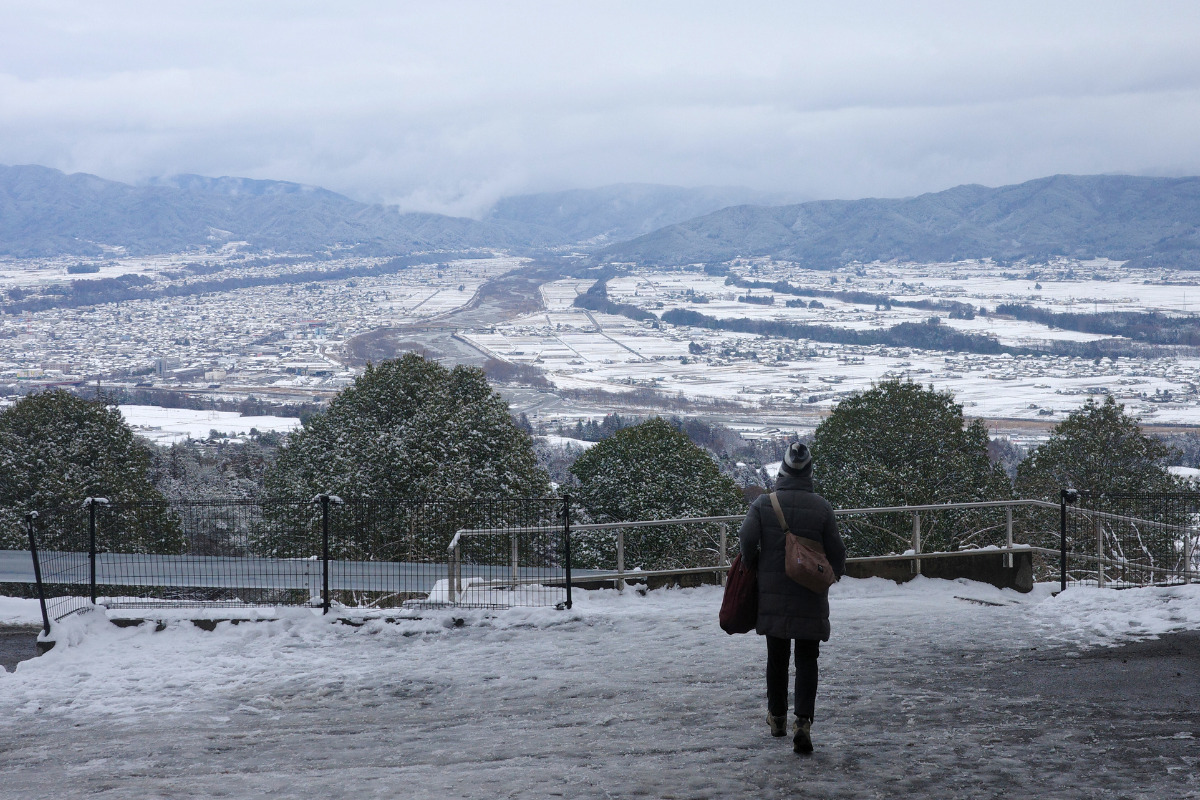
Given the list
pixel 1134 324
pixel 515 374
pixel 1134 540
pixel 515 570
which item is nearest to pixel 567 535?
pixel 515 570

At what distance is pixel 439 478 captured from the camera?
26.8 m

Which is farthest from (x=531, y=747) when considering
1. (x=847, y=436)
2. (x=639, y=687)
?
(x=847, y=436)

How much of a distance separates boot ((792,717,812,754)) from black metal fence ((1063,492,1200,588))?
5.71 m

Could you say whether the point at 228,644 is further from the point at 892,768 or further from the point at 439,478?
the point at 439,478

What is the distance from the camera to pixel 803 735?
5953 mm

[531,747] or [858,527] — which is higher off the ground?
[531,747]

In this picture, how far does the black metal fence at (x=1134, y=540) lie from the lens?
39.5 feet

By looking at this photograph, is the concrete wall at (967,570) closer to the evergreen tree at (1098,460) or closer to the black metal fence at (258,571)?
the black metal fence at (258,571)

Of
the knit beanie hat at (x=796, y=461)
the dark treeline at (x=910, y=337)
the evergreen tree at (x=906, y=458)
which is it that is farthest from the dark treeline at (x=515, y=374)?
the knit beanie hat at (x=796, y=461)

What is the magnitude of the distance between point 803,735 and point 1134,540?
663 inches

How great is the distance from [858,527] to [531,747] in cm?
2225

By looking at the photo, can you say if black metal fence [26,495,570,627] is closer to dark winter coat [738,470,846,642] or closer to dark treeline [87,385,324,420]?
dark winter coat [738,470,846,642]

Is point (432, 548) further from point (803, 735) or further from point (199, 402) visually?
point (199, 402)

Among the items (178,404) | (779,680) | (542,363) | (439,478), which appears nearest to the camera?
(779,680)
